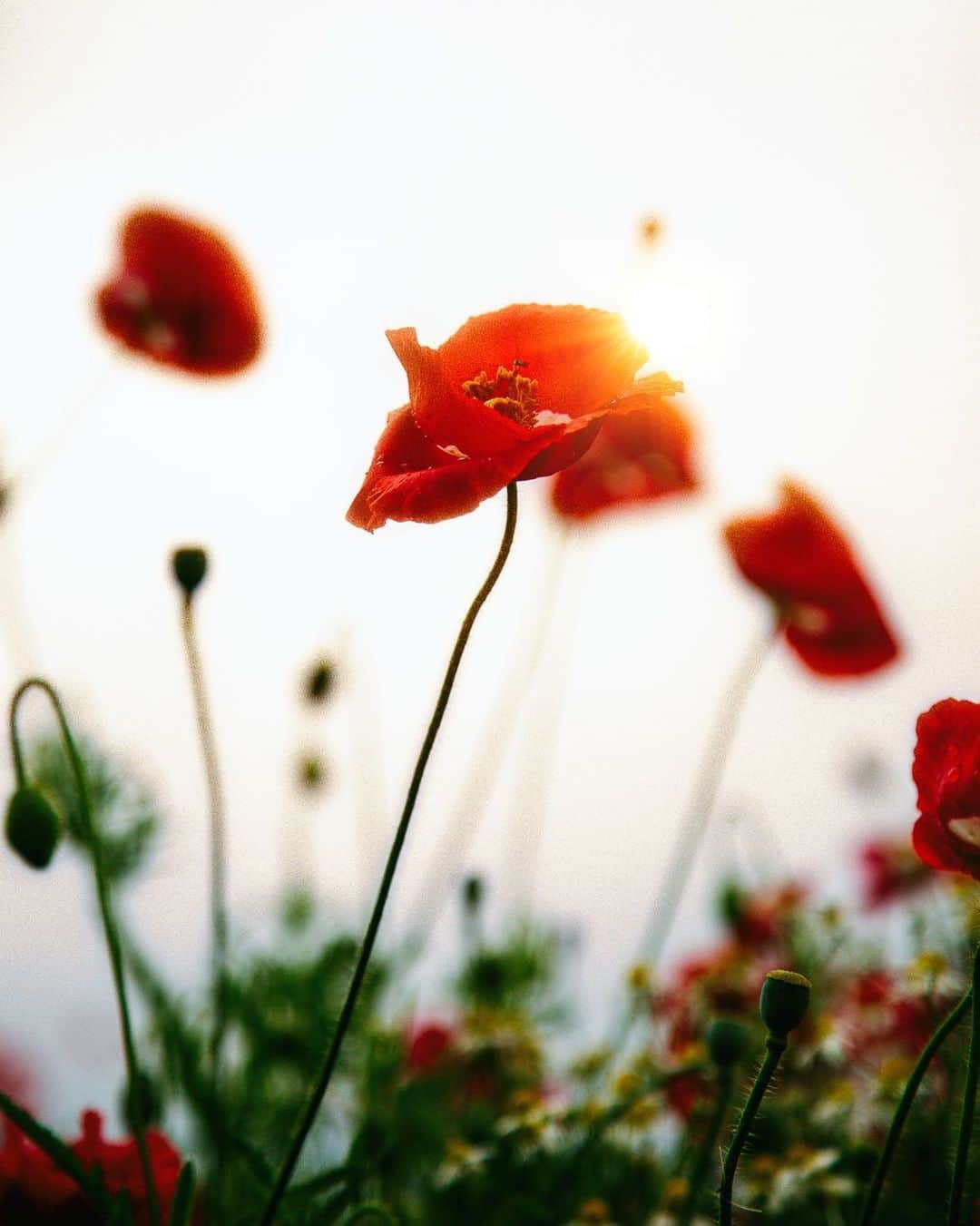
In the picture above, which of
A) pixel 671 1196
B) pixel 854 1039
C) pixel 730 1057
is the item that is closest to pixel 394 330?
pixel 730 1057

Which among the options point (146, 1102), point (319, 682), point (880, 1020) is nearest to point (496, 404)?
point (146, 1102)

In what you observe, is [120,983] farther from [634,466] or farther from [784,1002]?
[634,466]

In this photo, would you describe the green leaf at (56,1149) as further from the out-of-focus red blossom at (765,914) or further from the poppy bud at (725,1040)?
the out-of-focus red blossom at (765,914)

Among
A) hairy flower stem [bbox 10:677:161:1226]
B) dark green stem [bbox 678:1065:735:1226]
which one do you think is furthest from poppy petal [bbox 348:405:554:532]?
dark green stem [bbox 678:1065:735:1226]

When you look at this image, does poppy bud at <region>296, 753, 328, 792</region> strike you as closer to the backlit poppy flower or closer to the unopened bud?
the unopened bud

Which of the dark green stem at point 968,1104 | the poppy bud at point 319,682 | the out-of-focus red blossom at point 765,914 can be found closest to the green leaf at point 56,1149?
the dark green stem at point 968,1104
